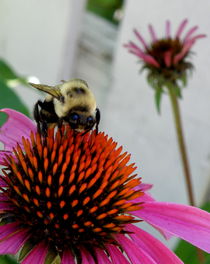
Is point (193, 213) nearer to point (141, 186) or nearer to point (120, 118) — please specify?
point (141, 186)

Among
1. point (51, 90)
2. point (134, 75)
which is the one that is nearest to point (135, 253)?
point (51, 90)

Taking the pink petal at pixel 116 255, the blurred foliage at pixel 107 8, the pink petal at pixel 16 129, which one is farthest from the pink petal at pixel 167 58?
the blurred foliage at pixel 107 8

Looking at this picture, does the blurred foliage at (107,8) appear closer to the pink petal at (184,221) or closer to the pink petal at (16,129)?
the pink petal at (16,129)

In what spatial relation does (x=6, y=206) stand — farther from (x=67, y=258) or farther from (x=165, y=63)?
(x=165, y=63)

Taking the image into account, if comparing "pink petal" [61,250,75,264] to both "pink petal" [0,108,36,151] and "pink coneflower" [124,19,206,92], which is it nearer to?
"pink petal" [0,108,36,151]

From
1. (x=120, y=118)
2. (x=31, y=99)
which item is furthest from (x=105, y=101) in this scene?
(x=31, y=99)
